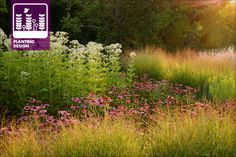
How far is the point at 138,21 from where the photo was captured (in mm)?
19656

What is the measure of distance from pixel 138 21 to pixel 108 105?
13.4 meters

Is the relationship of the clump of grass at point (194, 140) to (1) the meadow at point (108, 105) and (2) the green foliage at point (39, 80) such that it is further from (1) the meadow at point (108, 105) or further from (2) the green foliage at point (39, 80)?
(2) the green foliage at point (39, 80)

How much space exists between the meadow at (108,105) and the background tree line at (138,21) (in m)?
5.65

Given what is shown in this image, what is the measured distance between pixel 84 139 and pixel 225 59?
8997mm

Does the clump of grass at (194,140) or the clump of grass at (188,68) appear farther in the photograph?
the clump of grass at (188,68)

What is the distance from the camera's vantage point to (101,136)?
4.75 m

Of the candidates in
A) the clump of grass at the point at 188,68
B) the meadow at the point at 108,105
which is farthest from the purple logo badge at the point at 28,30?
the clump of grass at the point at 188,68

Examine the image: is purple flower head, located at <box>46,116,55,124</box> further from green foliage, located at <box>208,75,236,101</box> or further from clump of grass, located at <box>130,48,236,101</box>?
clump of grass, located at <box>130,48,236,101</box>

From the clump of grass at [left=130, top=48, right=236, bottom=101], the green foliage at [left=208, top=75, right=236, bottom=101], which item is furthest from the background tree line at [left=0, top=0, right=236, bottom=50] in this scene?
the green foliage at [left=208, top=75, right=236, bottom=101]

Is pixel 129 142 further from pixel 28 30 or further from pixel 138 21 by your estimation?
pixel 138 21

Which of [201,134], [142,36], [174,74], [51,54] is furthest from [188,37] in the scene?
[201,134]

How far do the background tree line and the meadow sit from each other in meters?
5.65

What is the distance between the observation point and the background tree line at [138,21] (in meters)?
19.3

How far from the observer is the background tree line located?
19.3 metres
